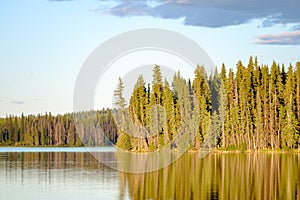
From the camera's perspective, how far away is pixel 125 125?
12112cm

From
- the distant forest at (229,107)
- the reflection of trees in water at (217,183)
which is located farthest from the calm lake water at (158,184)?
the distant forest at (229,107)

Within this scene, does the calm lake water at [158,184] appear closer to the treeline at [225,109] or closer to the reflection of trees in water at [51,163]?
the reflection of trees in water at [51,163]

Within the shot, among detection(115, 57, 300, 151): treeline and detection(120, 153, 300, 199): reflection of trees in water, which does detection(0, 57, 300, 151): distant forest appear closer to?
detection(115, 57, 300, 151): treeline

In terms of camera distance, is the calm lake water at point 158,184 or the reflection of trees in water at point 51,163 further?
the reflection of trees in water at point 51,163

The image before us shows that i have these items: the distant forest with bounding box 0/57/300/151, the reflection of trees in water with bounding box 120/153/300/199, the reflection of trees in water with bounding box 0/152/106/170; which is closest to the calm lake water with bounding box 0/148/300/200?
the reflection of trees in water with bounding box 120/153/300/199

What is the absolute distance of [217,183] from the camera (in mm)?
46156

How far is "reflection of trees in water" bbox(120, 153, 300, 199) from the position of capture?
39.2 m

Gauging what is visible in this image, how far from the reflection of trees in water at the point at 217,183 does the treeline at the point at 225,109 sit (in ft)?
142

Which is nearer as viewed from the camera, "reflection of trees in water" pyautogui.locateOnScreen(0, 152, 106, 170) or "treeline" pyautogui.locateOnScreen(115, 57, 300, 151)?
"reflection of trees in water" pyautogui.locateOnScreen(0, 152, 106, 170)

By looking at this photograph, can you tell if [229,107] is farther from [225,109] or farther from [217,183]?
[217,183]

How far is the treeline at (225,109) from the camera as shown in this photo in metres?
104

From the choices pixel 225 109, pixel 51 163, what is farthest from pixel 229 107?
pixel 51 163

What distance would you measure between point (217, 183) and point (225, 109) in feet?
208

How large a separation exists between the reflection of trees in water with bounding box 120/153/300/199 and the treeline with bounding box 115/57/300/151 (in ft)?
142
